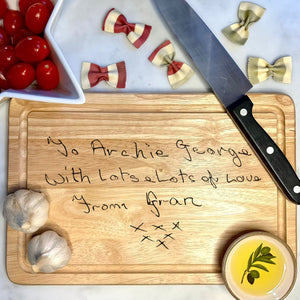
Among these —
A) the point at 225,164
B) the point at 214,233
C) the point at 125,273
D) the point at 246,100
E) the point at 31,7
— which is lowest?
the point at 125,273

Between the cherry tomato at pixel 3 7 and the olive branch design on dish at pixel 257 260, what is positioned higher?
the cherry tomato at pixel 3 7

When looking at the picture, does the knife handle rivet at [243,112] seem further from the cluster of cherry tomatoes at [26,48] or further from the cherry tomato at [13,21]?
the cherry tomato at [13,21]

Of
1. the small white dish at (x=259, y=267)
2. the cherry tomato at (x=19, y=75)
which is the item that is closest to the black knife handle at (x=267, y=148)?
the small white dish at (x=259, y=267)

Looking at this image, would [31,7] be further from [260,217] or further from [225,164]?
[260,217]

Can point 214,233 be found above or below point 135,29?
below

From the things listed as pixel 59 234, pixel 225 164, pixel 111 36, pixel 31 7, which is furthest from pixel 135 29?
pixel 59 234

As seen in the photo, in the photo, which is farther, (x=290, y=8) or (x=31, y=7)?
(x=290, y=8)
